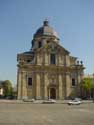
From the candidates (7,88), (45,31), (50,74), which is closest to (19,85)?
(50,74)

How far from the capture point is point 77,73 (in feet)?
→ 218

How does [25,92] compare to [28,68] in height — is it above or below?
below

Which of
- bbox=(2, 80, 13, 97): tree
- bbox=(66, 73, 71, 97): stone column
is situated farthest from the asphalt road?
bbox=(2, 80, 13, 97): tree

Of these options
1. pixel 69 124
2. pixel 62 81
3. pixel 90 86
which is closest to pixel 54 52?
pixel 62 81

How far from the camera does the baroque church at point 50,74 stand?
210 feet

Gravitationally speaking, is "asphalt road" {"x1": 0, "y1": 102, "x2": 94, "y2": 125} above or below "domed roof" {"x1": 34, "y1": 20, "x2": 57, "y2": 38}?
below

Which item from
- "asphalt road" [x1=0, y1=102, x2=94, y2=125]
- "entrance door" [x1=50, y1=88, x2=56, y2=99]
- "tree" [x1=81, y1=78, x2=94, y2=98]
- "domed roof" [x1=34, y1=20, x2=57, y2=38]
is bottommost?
"asphalt road" [x1=0, y1=102, x2=94, y2=125]

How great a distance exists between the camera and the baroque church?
64000mm

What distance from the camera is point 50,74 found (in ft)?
216

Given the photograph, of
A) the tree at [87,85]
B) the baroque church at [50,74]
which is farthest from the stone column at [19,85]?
the tree at [87,85]

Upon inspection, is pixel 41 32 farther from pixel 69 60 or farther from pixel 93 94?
pixel 93 94

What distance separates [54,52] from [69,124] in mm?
52816

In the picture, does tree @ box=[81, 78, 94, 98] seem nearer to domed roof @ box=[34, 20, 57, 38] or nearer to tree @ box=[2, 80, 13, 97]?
domed roof @ box=[34, 20, 57, 38]

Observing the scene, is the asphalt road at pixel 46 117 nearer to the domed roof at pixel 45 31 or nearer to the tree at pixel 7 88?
the domed roof at pixel 45 31
